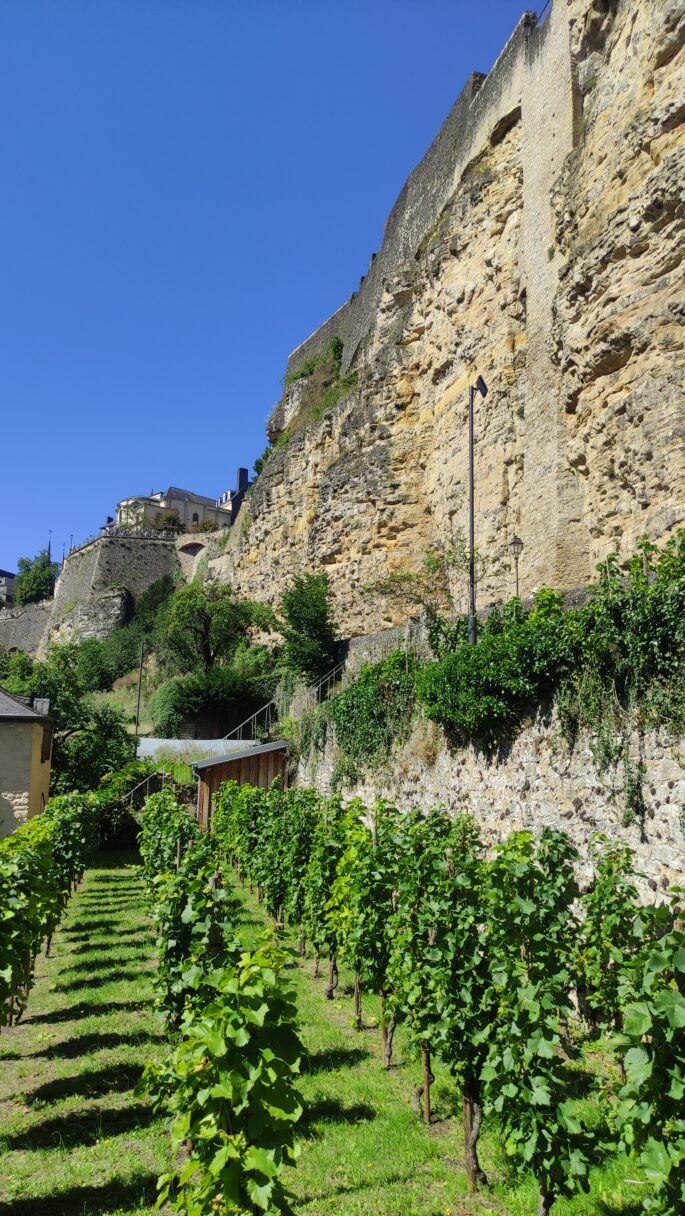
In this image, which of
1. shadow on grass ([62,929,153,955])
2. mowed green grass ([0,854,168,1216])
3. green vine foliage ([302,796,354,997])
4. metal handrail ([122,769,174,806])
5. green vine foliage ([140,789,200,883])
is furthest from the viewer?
metal handrail ([122,769,174,806])

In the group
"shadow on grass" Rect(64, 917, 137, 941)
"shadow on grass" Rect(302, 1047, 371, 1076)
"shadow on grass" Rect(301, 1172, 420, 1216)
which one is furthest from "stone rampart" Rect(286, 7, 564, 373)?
"shadow on grass" Rect(301, 1172, 420, 1216)

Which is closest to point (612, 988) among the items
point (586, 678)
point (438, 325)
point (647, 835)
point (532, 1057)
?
point (647, 835)

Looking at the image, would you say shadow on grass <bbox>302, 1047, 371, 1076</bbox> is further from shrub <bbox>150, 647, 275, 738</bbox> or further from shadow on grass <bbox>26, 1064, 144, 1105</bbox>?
shrub <bbox>150, 647, 275, 738</bbox>

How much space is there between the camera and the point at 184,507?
226ft

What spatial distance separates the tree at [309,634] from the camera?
65.8 ft

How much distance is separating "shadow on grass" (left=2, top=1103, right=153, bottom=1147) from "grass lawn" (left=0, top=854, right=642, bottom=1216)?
12 mm

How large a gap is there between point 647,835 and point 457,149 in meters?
19.7

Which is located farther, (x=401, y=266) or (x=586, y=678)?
(x=401, y=266)

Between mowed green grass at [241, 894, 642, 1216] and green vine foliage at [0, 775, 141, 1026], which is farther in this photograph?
green vine foliage at [0, 775, 141, 1026]

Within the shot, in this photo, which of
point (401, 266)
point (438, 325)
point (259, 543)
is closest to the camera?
point (438, 325)

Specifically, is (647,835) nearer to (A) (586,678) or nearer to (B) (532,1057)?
(A) (586,678)

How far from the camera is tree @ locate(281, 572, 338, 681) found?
2005 centimetres

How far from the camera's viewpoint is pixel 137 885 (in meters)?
16.0

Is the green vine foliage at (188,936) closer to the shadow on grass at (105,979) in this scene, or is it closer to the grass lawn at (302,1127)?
the grass lawn at (302,1127)
